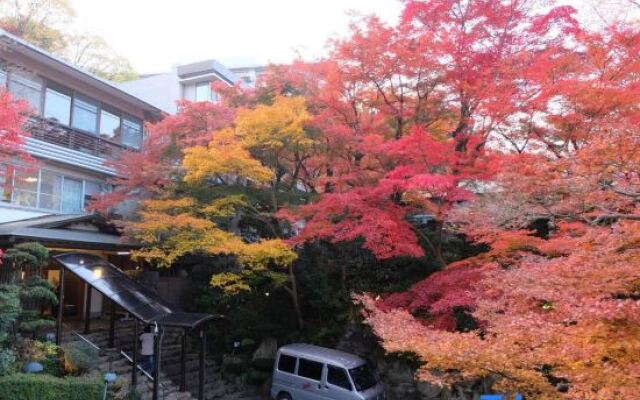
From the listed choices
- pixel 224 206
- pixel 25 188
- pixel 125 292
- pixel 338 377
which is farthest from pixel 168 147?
pixel 338 377

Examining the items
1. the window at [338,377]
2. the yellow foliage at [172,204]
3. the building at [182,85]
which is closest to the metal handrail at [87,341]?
the yellow foliage at [172,204]

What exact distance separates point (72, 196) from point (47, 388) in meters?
10.3

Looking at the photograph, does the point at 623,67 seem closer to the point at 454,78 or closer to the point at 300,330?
the point at 454,78

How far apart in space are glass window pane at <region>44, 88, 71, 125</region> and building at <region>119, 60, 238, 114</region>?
25.1 ft

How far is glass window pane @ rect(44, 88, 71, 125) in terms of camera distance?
1794cm

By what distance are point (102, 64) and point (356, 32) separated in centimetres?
2763

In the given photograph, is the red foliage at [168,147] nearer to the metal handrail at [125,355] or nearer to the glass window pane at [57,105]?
the glass window pane at [57,105]

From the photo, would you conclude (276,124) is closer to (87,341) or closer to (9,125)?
(9,125)

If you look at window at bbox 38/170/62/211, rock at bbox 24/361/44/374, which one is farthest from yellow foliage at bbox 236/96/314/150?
window at bbox 38/170/62/211

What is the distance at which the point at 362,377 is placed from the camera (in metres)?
13.7

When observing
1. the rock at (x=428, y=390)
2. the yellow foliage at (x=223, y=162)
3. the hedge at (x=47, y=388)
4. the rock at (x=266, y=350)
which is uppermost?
the yellow foliage at (x=223, y=162)

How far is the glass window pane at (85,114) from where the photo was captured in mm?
19250

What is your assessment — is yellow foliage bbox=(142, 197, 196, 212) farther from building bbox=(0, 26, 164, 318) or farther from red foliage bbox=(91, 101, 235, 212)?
building bbox=(0, 26, 164, 318)

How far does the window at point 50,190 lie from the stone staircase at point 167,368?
510cm
